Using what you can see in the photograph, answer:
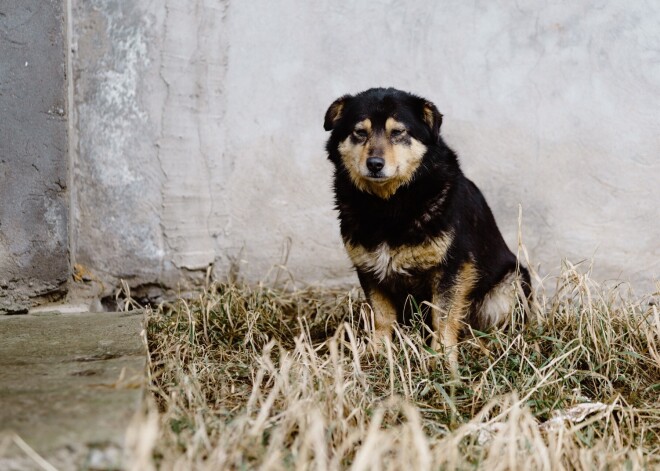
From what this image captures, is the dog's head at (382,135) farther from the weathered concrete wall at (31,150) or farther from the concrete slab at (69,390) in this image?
the weathered concrete wall at (31,150)

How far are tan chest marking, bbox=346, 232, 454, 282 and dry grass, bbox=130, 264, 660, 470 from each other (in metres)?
0.32

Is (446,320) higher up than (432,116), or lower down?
lower down

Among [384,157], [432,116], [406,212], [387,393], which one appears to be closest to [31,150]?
[384,157]

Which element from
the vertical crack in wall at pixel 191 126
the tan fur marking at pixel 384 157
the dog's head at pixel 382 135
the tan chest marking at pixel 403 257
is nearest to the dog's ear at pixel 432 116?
the dog's head at pixel 382 135

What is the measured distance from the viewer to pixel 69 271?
453cm

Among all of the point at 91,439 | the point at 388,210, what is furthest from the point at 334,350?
the point at 388,210

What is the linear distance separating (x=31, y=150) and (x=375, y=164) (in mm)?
1978

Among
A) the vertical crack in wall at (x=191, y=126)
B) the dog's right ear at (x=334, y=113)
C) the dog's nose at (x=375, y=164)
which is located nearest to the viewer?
the dog's nose at (x=375, y=164)

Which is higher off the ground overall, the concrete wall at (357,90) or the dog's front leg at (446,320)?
the concrete wall at (357,90)

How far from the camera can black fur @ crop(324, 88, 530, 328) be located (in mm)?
3789

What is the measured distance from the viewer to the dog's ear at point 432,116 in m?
3.83

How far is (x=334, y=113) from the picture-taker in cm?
396

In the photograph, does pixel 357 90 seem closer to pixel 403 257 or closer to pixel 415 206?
pixel 415 206

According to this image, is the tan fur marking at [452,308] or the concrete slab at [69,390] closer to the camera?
the concrete slab at [69,390]
